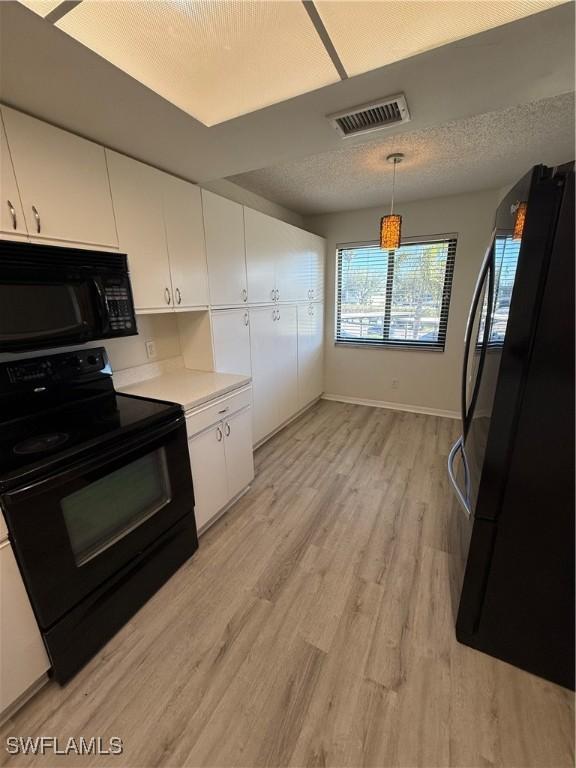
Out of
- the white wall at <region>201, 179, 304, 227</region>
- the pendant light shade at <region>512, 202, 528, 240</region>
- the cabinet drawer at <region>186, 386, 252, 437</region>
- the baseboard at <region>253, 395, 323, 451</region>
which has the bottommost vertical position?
the baseboard at <region>253, 395, 323, 451</region>

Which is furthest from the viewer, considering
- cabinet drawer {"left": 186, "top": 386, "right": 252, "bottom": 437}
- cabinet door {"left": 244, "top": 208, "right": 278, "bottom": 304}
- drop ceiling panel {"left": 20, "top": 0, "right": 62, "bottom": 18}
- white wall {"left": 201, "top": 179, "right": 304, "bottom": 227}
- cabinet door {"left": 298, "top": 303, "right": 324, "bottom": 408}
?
cabinet door {"left": 298, "top": 303, "right": 324, "bottom": 408}

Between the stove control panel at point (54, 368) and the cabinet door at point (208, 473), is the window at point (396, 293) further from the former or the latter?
the stove control panel at point (54, 368)

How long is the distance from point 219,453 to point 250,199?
2.50m

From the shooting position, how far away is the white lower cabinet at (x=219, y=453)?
1.85m

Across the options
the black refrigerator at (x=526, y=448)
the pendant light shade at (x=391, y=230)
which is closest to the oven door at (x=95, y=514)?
the black refrigerator at (x=526, y=448)

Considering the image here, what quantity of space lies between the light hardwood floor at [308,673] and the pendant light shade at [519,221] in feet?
5.51

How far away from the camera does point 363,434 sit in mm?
3379

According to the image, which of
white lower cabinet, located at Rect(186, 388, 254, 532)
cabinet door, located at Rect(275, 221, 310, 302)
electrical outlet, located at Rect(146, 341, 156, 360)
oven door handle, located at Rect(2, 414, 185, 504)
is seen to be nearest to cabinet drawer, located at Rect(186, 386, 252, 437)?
white lower cabinet, located at Rect(186, 388, 254, 532)

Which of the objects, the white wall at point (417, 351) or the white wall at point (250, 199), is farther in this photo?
the white wall at point (417, 351)

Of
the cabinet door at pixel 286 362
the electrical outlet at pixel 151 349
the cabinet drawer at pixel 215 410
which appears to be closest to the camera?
the cabinet drawer at pixel 215 410

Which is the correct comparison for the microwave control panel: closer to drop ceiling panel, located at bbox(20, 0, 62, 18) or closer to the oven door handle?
the oven door handle

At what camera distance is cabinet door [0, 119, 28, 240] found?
3.94ft

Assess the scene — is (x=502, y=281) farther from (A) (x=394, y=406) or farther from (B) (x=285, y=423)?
(A) (x=394, y=406)

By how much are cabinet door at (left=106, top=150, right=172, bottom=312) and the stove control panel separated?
39 centimetres
